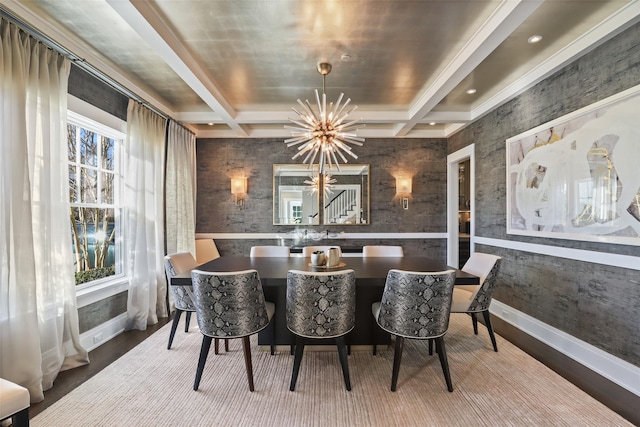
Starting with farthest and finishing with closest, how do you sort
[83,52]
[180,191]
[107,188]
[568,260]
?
[180,191] → [107,188] → [568,260] → [83,52]

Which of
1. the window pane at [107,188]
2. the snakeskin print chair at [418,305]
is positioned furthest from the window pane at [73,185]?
the snakeskin print chair at [418,305]

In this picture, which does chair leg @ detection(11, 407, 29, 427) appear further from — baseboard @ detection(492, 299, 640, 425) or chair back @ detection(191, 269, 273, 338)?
baseboard @ detection(492, 299, 640, 425)

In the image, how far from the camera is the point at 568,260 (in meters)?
2.71

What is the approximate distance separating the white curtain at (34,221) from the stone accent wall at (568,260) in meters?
4.35

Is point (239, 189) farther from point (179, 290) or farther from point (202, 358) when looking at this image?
point (202, 358)

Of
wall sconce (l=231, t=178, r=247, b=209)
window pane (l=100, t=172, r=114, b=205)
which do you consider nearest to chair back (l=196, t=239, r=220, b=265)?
wall sconce (l=231, t=178, r=247, b=209)

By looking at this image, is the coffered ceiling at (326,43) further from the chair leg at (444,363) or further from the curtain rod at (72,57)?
the chair leg at (444,363)

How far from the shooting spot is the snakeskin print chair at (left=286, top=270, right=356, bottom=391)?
1990mm

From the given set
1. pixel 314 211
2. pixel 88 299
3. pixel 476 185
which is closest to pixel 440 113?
pixel 476 185

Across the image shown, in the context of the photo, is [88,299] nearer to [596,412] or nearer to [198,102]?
[198,102]

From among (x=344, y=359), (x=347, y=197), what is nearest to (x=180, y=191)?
(x=347, y=197)

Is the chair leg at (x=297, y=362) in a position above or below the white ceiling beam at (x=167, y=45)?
below

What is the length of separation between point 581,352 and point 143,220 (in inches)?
184

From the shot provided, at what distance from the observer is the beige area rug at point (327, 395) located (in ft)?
5.98
